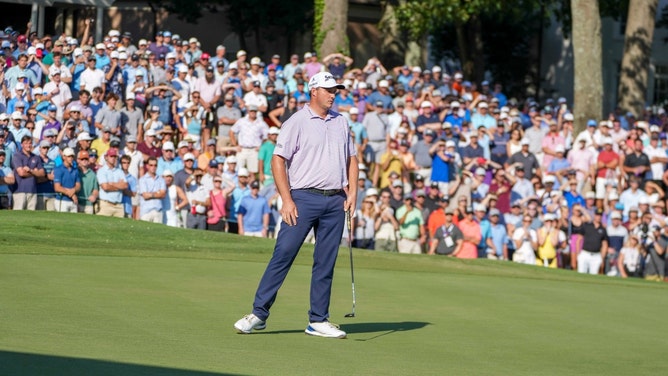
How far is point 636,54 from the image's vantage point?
33281 mm

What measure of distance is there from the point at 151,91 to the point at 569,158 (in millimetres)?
8043

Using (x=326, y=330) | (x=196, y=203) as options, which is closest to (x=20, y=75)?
(x=196, y=203)

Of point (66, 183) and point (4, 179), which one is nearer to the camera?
point (4, 179)

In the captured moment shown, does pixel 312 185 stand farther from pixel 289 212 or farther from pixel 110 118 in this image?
pixel 110 118

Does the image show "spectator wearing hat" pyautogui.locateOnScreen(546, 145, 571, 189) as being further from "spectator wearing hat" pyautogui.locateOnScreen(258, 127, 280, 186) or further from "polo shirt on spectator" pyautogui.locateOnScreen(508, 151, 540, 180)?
"spectator wearing hat" pyautogui.locateOnScreen(258, 127, 280, 186)

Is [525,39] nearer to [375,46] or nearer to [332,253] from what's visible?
[375,46]

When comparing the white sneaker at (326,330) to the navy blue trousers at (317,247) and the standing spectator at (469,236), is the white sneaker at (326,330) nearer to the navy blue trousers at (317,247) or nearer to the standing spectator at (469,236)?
the navy blue trousers at (317,247)

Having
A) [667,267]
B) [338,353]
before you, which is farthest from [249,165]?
[338,353]

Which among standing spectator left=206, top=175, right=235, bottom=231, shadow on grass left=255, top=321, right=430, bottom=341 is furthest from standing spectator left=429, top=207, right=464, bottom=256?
shadow on grass left=255, top=321, right=430, bottom=341

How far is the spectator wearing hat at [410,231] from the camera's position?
22.1 m

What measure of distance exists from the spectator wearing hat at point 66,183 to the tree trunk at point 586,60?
45.0 ft

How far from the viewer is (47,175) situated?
836 inches

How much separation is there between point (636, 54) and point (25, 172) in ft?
59.0

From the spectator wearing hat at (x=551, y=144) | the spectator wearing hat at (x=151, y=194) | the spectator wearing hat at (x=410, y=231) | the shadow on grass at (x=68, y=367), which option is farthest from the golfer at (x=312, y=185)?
the spectator wearing hat at (x=551, y=144)
